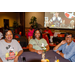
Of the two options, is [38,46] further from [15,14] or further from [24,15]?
[15,14]

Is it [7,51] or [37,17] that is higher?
[37,17]

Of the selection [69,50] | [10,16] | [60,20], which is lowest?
[69,50]

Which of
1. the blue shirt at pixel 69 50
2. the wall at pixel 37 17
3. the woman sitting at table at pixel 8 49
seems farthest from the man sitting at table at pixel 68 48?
the wall at pixel 37 17

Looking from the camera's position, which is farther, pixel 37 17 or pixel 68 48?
pixel 37 17

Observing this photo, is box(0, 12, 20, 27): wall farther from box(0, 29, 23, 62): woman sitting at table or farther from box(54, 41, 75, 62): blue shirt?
box(54, 41, 75, 62): blue shirt

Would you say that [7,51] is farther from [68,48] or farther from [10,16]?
[10,16]

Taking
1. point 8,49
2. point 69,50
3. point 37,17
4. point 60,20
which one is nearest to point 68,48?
point 69,50

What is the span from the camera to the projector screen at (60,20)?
8.82 metres

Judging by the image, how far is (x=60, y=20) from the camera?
369 inches

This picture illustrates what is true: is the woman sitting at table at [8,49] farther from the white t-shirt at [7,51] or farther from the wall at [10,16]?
the wall at [10,16]

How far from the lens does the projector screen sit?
8820mm
